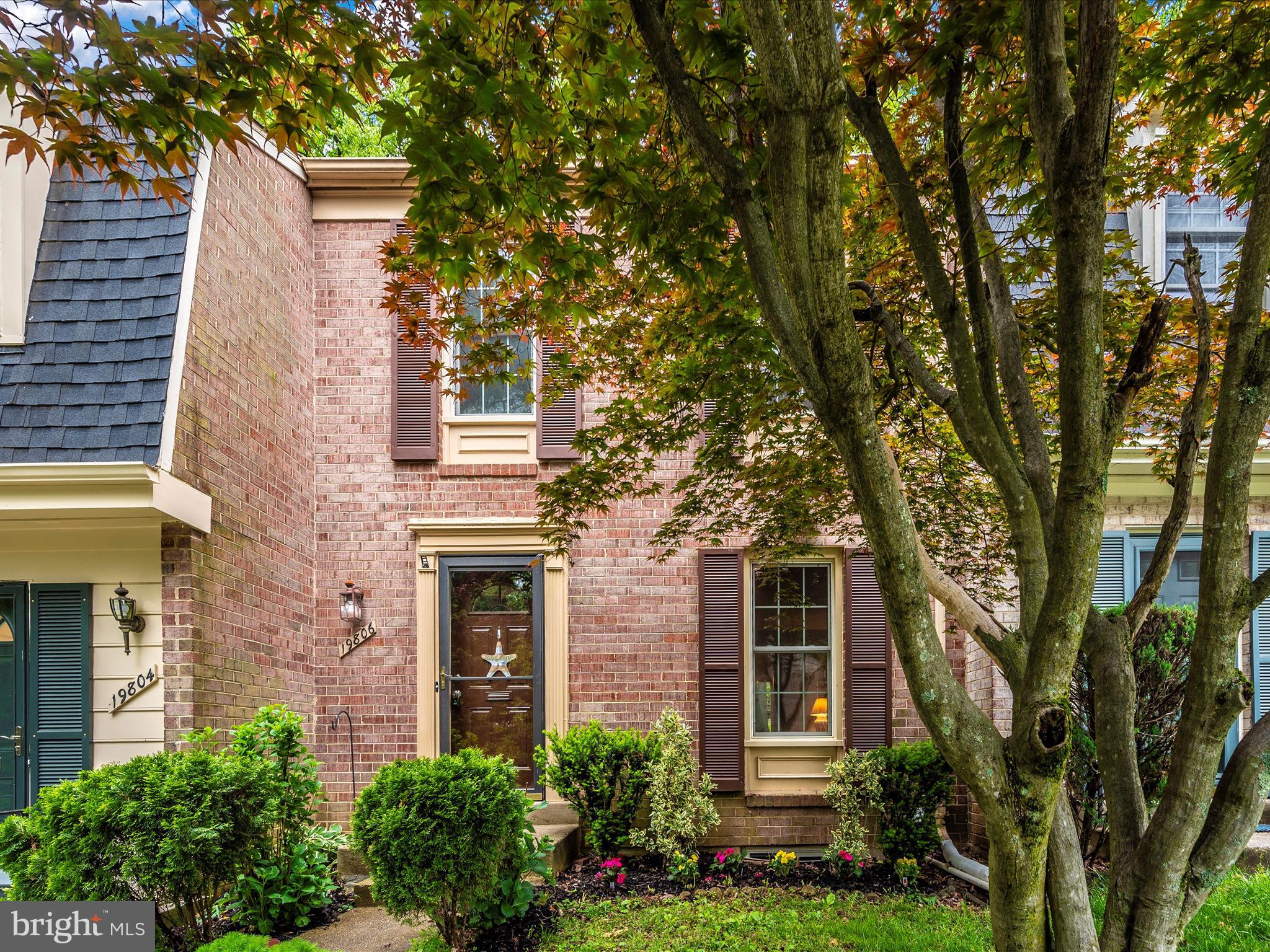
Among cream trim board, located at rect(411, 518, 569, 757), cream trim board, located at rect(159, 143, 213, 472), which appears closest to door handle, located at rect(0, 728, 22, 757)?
cream trim board, located at rect(159, 143, 213, 472)

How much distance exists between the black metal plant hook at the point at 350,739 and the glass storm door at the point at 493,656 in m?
0.81

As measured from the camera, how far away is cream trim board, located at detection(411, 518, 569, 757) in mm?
7762

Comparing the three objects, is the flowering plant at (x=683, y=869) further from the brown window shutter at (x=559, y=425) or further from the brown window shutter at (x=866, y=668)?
the brown window shutter at (x=559, y=425)

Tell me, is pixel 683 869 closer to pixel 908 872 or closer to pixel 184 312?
pixel 908 872

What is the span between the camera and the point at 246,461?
21.8ft

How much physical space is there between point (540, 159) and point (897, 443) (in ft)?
11.0

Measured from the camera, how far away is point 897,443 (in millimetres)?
6117

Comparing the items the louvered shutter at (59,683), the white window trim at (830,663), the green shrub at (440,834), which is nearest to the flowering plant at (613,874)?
the green shrub at (440,834)

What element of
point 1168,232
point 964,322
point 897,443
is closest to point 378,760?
point 897,443

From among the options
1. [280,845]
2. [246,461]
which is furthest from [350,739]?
[246,461]

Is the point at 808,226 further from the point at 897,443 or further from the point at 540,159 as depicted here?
the point at 897,443

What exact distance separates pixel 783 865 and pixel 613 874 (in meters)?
1.42

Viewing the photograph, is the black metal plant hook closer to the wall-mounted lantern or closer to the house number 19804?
the wall-mounted lantern

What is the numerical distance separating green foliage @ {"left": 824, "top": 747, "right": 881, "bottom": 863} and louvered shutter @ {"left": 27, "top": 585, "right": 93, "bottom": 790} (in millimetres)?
5605
